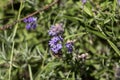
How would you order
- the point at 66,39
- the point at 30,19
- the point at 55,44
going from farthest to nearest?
the point at 30,19, the point at 66,39, the point at 55,44

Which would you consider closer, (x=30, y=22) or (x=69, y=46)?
(x=69, y=46)

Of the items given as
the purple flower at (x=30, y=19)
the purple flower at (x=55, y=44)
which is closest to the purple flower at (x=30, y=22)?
the purple flower at (x=30, y=19)

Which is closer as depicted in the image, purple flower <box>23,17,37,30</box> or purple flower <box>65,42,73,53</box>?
purple flower <box>65,42,73,53</box>

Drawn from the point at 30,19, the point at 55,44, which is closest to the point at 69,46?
the point at 55,44

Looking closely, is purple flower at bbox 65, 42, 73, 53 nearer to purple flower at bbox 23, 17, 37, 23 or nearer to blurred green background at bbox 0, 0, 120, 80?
blurred green background at bbox 0, 0, 120, 80

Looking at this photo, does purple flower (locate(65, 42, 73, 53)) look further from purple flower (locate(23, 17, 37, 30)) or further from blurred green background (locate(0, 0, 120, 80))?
purple flower (locate(23, 17, 37, 30))

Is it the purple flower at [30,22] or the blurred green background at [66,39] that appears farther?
the purple flower at [30,22]

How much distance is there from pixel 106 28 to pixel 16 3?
917 millimetres

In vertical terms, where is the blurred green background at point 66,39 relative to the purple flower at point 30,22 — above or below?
below

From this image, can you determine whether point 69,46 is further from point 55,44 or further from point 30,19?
point 30,19

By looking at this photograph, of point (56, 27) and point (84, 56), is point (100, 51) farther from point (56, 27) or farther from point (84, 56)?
point (56, 27)

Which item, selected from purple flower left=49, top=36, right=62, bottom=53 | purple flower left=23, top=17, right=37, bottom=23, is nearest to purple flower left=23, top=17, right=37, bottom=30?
purple flower left=23, top=17, right=37, bottom=23

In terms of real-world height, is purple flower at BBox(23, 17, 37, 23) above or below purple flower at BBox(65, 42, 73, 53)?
above

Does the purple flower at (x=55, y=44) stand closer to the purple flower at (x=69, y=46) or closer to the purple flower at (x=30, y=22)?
the purple flower at (x=69, y=46)
